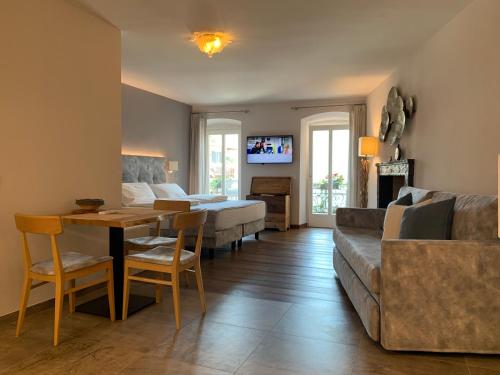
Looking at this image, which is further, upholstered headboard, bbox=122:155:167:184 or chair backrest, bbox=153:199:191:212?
upholstered headboard, bbox=122:155:167:184

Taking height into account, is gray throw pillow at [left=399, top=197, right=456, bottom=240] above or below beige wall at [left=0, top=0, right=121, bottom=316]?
below

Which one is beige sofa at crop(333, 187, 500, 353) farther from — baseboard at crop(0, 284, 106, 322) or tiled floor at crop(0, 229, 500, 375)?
baseboard at crop(0, 284, 106, 322)

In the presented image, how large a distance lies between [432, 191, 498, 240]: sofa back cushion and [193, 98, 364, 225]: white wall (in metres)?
4.92

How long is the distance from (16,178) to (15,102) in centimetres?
56

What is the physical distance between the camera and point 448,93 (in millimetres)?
3479

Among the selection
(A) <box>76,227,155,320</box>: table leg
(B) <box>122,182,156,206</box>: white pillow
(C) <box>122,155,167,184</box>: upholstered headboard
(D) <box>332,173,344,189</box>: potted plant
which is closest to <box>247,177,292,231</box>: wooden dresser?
(D) <box>332,173,344,189</box>: potted plant

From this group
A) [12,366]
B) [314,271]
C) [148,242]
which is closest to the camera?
[12,366]

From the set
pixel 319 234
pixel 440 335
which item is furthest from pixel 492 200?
pixel 319 234

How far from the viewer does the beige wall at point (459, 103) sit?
9.17 feet

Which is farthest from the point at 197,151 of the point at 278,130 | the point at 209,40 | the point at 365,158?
the point at 209,40

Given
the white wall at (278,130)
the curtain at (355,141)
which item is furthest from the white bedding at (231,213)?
the curtain at (355,141)

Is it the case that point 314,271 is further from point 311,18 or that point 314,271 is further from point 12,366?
point 12,366

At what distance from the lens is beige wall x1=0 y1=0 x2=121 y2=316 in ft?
8.86

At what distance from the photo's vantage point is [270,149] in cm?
764
